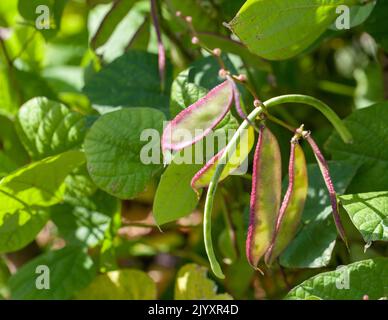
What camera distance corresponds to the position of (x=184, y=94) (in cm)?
81

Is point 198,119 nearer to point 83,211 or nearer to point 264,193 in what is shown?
point 264,193

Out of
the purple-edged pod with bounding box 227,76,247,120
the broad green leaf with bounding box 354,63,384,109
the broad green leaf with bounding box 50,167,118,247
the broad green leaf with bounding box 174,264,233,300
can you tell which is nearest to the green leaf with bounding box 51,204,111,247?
the broad green leaf with bounding box 50,167,118,247

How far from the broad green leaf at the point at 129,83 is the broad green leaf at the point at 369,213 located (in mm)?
325

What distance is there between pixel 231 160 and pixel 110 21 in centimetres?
39

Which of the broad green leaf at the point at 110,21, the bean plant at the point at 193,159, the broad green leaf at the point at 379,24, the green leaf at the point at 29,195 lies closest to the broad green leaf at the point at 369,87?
the bean plant at the point at 193,159

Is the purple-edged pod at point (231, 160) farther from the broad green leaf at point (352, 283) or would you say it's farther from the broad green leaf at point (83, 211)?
the broad green leaf at point (83, 211)

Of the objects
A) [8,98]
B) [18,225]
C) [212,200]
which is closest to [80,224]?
[18,225]

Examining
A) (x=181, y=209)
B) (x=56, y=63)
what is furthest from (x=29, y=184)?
(x=56, y=63)

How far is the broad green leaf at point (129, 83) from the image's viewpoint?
37.9 inches

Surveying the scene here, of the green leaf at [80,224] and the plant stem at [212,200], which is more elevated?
the plant stem at [212,200]

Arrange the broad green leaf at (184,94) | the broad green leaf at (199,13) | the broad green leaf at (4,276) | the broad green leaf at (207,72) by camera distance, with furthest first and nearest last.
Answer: the broad green leaf at (4,276), the broad green leaf at (199,13), the broad green leaf at (207,72), the broad green leaf at (184,94)

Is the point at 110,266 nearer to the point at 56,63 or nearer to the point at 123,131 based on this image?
the point at 123,131

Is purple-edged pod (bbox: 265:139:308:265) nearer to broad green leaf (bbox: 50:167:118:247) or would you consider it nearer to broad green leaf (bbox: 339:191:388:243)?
broad green leaf (bbox: 339:191:388:243)

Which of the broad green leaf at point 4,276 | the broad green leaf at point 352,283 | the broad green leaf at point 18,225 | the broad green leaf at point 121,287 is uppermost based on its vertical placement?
the broad green leaf at point 18,225
